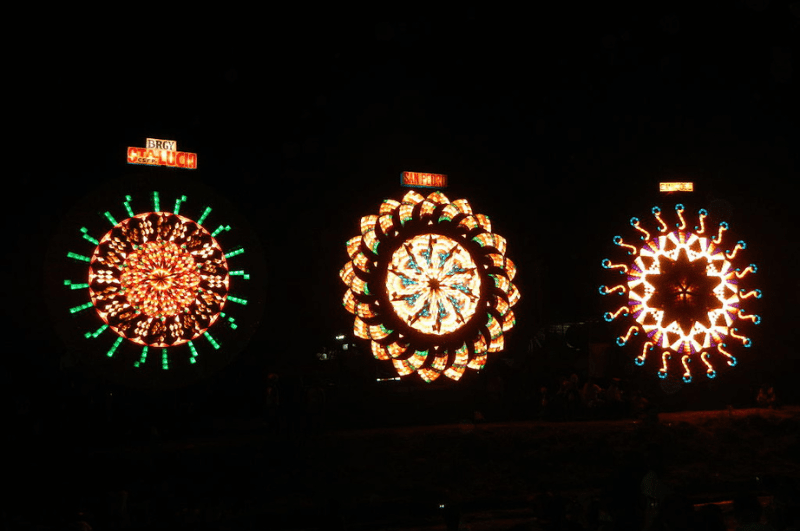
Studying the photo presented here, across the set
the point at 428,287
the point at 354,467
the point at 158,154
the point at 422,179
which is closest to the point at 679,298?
the point at 428,287

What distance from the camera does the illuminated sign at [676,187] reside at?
23.6 m

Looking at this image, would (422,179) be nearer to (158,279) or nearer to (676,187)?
(158,279)

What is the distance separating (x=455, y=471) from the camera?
1691 cm

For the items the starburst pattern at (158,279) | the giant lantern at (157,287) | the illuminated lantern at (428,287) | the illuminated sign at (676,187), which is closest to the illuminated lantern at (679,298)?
the illuminated sign at (676,187)

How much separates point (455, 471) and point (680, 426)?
6.94 metres

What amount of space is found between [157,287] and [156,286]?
40mm

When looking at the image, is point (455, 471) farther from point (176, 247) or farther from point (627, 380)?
point (176, 247)

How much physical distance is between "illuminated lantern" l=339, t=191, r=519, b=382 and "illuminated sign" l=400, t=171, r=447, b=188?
732 millimetres

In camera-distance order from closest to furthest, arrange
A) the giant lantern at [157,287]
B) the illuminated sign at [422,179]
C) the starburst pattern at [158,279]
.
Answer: the giant lantern at [157,287] → the starburst pattern at [158,279] → the illuminated sign at [422,179]

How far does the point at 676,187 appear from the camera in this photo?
77.6 feet

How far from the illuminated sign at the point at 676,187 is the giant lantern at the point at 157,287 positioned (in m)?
13.9

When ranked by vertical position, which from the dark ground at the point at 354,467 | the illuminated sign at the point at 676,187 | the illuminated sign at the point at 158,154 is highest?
the illuminated sign at the point at 158,154

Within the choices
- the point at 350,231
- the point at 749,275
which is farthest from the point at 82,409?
the point at 749,275

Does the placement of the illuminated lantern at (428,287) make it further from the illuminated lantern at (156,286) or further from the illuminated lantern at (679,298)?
the illuminated lantern at (679,298)
